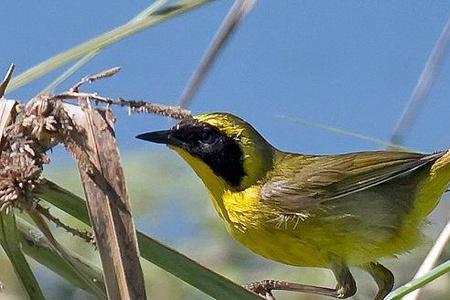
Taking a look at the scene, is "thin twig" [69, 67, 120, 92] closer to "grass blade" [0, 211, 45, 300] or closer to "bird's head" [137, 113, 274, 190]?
"grass blade" [0, 211, 45, 300]

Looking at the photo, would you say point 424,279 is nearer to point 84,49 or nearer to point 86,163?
point 86,163

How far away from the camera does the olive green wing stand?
7.57 ft

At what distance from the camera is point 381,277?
2.37m

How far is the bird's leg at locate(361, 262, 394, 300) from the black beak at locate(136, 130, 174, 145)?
60 cm

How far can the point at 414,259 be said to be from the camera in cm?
309

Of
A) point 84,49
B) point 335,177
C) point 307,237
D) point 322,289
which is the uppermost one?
point 84,49

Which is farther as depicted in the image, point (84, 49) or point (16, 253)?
point (84, 49)

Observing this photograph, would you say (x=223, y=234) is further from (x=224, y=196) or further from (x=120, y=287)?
(x=120, y=287)

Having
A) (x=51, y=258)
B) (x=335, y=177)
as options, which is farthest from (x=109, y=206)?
(x=335, y=177)

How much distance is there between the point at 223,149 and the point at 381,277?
0.53m

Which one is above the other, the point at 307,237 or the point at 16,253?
the point at 16,253

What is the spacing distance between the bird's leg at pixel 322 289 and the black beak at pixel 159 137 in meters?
0.39

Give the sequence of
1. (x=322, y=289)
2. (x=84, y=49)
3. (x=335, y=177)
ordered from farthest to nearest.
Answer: (x=335, y=177) → (x=322, y=289) → (x=84, y=49)

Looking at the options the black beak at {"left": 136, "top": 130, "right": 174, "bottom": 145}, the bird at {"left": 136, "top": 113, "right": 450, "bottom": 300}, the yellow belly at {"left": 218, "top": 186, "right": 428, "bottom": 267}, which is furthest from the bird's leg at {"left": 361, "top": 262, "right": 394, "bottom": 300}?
the black beak at {"left": 136, "top": 130, "right": 174, "bottom": 145}
